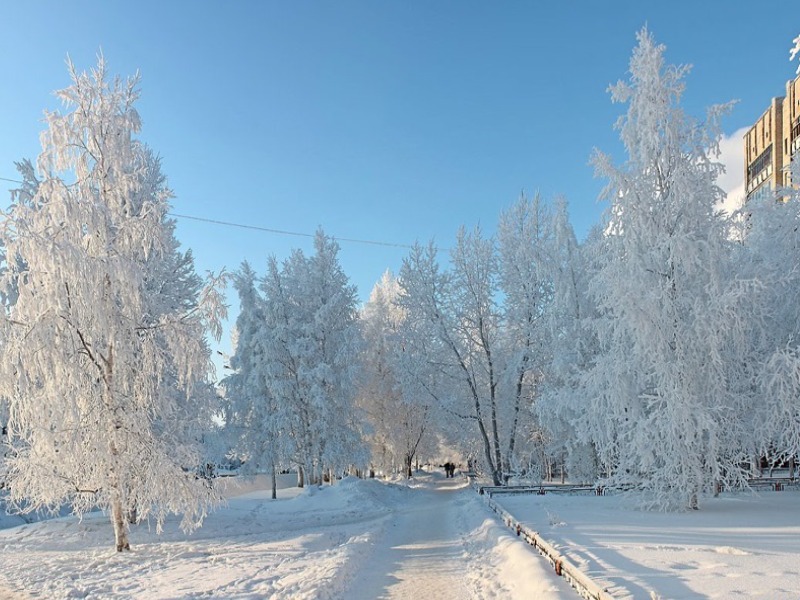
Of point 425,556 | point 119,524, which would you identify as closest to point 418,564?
point 425,556

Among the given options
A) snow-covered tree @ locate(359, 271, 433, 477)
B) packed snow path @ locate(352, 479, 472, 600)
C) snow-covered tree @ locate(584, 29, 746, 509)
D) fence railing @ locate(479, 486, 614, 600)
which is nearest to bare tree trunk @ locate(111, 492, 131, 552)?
packed snow path @ locate(352, 479, 472, 600)

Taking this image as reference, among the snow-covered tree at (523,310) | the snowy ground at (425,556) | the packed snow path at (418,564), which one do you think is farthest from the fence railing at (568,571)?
the snow-covered tree at (523,310)

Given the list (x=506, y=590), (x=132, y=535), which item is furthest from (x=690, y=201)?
(x=132, y=535)

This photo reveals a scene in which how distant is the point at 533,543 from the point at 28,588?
8742 millimetres

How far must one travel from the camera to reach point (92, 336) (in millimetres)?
12547

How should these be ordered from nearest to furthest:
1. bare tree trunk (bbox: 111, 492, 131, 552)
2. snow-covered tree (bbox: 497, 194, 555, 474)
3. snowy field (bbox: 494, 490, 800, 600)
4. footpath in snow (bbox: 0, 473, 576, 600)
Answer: snowy field (bbox: 494, 490, 800, 600), footpath in snow (bbox: 0, 473, 576, 600), bare tree trunk (bbox: 111, 492, 131, 552), snow-covered tree (bbox: 497, 194, 555, 474)

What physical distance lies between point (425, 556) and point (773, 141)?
175 feet

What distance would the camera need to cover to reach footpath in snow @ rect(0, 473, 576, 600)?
8578mm

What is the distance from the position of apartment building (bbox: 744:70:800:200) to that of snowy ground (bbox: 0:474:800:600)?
39.5 meters

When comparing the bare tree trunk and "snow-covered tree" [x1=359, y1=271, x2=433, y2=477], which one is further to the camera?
"snow-covered tree" [x1=359, y1=271, x2=433, y2=477]

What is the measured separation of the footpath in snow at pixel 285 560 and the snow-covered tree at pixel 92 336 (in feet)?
5.13

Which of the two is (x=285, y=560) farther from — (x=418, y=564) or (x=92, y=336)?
(x=92, y=336)

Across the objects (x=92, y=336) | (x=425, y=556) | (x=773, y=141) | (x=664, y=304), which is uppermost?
(x=773, y=141)

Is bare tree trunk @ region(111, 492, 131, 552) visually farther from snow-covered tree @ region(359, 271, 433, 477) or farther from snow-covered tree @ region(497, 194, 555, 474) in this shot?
snow-covered tree @ region(359, 271, 433, 477)
